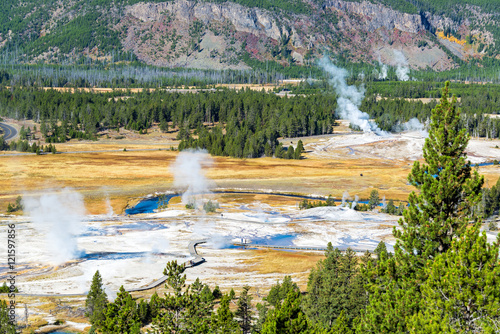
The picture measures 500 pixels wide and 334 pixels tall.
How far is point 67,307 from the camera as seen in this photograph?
51438mm

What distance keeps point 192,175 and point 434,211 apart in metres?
120

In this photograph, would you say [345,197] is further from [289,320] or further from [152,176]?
[289,320]

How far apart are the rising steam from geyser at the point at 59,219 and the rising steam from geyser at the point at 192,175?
21.6 m

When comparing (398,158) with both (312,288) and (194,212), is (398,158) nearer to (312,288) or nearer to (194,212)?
(194,212)

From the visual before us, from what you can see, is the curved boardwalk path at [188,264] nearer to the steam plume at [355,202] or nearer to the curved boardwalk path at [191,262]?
the curved boardwalk path at [191,262]

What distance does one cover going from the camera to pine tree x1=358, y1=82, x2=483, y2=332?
26250mm

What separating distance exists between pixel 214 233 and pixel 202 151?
91945mm

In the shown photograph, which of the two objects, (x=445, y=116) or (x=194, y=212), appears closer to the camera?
(x=445, y=116)

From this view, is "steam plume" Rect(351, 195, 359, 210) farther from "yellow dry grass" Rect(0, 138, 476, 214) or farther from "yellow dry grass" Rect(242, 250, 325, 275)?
"yellow dry grass" Rect(242, 250, 325, 275)

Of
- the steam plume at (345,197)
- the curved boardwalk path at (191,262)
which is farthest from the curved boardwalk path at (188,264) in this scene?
the steam plume at (345,197)

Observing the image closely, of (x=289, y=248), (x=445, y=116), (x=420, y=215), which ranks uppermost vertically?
(x=445, y=116)

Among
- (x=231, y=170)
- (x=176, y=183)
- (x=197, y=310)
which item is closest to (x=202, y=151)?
(x=231, y=170)

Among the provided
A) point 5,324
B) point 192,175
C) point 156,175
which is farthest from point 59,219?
point 192,175

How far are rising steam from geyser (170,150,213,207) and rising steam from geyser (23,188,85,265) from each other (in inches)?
852
